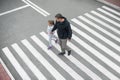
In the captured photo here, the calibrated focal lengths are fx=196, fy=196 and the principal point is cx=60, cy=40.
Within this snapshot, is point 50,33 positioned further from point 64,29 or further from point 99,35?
point 99,35

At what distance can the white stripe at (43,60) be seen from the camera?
327 inches

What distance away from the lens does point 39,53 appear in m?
9.43

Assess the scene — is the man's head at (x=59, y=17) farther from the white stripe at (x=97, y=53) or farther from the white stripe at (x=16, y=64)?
the white stripe at (x=16, y=64)

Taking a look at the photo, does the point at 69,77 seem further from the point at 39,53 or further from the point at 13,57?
the point at 13,57

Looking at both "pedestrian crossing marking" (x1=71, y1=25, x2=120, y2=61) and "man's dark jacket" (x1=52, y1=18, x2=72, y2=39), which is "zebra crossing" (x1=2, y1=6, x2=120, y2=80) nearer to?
"pedestrian crossing marking" (x1=71, y1=25, x2=120, y2=61)

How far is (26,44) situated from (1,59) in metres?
1.49

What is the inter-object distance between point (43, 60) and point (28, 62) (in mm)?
690

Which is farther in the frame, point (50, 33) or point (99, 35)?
point (99, 35)

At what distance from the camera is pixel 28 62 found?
898cm

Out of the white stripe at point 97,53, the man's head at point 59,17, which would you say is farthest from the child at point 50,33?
the white stripe at point 97,53

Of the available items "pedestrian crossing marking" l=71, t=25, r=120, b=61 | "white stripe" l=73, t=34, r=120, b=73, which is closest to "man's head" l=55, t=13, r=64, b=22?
"white stripe" l=73, t=34, r=120, b=73

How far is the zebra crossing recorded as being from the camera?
27.4 feet

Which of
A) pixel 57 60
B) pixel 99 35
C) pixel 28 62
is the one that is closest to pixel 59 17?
pixel 57 60

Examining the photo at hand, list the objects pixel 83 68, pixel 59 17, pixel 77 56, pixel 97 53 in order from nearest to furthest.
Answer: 1. pixel 59 17
2. pixel 83 68
3. pixel 77 56
4. pixel 97 53
